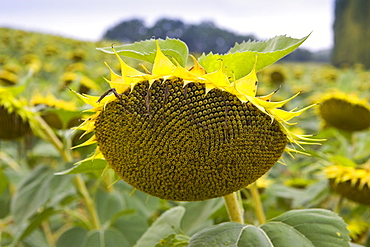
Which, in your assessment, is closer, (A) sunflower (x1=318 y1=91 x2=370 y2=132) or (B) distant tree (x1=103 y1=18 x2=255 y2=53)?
(A) sunflower (x1=318 y1=91 x2=370 y2=132)

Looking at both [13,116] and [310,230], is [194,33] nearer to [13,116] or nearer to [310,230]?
[13,116]

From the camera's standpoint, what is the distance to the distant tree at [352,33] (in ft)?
55.4

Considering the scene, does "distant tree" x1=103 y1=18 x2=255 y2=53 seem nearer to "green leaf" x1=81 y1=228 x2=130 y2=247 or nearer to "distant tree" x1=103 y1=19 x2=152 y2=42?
"distant tree" x1=103 y1=19 x2=152 y2=42

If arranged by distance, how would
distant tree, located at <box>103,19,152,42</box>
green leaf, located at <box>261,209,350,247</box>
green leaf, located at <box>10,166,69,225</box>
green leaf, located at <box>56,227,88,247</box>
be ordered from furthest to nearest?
distant tree, located at <box>103,19,152,42</box>
green leaf, located at <box>56,227,88,247</box>
green leaf, located at <box>10,166,69,225</box>
green leaf, located at <box>261,209,350,247</box>

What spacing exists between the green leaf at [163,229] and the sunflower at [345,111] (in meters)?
1.32

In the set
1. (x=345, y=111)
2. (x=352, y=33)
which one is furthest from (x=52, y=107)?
(x=352, y=33)

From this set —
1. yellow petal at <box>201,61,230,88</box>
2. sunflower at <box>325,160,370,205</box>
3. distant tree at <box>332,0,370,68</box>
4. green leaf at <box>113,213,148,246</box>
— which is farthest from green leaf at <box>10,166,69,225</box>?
distant tree at <box>332,0,370,68</box>

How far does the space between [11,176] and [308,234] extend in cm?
140

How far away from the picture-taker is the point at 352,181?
1272 millimetres

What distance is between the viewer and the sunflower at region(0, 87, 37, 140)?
1.33 meters

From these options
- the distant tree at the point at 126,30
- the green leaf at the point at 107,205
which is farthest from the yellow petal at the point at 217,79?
the distant tree at the point at 126,30

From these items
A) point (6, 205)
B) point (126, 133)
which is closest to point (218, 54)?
point (126, 133)

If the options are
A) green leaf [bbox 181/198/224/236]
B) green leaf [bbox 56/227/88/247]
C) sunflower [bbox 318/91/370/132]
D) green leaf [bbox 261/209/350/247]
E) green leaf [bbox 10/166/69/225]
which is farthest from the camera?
sunflower [bbox 318/91/370/132]

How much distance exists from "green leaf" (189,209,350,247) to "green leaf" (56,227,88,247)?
86 centimetres
